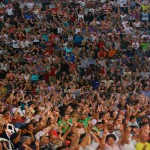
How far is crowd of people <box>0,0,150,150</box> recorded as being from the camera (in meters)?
11.9

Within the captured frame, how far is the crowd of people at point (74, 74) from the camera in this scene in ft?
39.0

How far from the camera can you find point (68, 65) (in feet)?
61.9

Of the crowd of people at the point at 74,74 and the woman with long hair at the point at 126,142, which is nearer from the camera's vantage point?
the woman with long hair at the point at 126,142

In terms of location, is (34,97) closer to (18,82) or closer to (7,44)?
(18,82)


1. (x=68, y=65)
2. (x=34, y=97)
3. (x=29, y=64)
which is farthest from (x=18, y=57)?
(x=34, y=97)

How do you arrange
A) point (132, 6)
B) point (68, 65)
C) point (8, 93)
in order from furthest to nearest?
point (132, 6) < point (68, 65) < point (8, 93)

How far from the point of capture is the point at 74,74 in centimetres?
1822

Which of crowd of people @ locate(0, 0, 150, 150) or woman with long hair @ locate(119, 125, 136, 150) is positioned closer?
woman with long hair @ locate(119, 125, 136, 150)

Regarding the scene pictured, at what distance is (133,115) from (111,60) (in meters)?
5.04

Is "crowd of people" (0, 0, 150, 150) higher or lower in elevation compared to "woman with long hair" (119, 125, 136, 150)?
lower

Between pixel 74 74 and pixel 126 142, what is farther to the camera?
pixel 74 74

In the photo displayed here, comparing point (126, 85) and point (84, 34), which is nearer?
point (126, 85)

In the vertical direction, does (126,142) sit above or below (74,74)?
above

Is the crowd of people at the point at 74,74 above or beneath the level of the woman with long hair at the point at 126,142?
beneath
